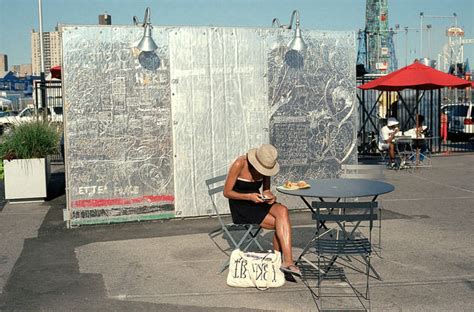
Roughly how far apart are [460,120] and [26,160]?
19561mm

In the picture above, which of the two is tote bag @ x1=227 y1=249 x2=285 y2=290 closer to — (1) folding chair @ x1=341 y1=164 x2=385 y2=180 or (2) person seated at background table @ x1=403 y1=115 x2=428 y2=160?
(1) folding chair @ x1=341 y1=164 x2=385 y2=180

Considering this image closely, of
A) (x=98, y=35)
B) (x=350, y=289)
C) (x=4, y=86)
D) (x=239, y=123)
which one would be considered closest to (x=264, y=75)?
(x=239, y=123)

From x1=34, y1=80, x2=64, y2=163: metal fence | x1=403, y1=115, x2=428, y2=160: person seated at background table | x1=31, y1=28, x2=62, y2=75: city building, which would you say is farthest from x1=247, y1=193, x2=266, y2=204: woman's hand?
x1=403, y1=115, x2=428, y2=160: person seated at background table

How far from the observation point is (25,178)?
11.5 m

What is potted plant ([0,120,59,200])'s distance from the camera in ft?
37.4

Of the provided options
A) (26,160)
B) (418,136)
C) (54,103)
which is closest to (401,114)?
(418,136)

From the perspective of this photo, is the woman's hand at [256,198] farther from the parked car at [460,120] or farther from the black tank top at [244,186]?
the parked car at [460,120]

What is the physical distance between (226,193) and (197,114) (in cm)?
303

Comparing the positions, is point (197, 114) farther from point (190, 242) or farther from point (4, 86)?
point (4, 86)

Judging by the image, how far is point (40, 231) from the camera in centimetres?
920

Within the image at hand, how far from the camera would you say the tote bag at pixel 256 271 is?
6.04 m

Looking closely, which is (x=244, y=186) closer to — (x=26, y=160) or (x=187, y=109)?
(x=187, y=109)

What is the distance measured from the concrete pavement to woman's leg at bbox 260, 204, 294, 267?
0.30 m

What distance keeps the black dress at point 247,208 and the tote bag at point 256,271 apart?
62 cm
